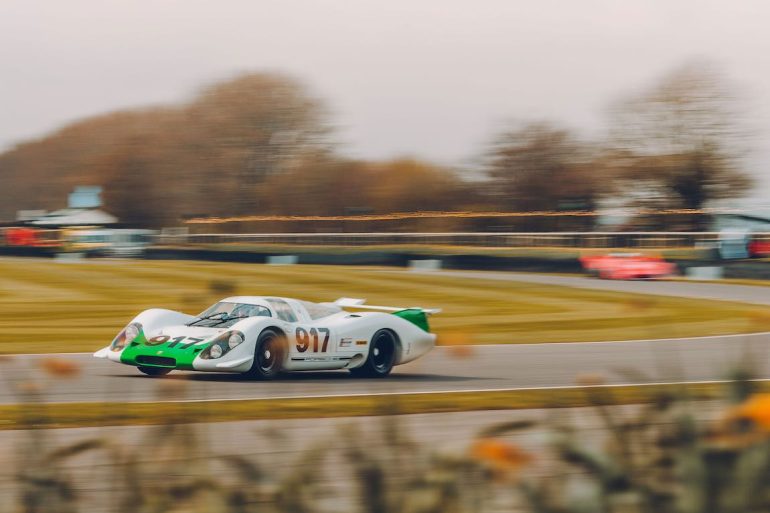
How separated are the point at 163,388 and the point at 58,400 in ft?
24.3

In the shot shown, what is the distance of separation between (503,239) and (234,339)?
41.0 m

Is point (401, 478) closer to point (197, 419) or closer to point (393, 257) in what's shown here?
point (197, 419)

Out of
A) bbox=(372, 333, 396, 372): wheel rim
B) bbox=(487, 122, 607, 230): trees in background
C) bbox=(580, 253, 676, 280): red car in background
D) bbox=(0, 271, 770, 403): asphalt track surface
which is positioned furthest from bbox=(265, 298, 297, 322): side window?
bbox=(487, 122, 607, 230): trees in background

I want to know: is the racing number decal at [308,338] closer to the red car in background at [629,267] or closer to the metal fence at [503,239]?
the red car in background at [629,267]

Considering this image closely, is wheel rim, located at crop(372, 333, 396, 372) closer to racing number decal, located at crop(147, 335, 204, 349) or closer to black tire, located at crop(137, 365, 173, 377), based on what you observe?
racing number decal, located at crop(147, 335, 204, 349)

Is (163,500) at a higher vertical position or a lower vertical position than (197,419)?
lower

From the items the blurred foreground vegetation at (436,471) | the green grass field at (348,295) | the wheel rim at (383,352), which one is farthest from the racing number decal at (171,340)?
the blurred foreground vegetation at (436,471)

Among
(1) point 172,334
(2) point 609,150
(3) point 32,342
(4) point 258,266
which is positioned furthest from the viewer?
(2) point 609,150

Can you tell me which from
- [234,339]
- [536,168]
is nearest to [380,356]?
[234,339]

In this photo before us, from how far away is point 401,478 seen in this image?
3441 millimetres

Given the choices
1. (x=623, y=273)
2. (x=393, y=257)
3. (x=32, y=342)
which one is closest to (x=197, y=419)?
(x=32, y=342)

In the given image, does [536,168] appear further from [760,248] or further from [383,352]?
[383,352]

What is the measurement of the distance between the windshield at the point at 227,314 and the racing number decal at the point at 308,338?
432 millimetres

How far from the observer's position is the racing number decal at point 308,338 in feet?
42.5
